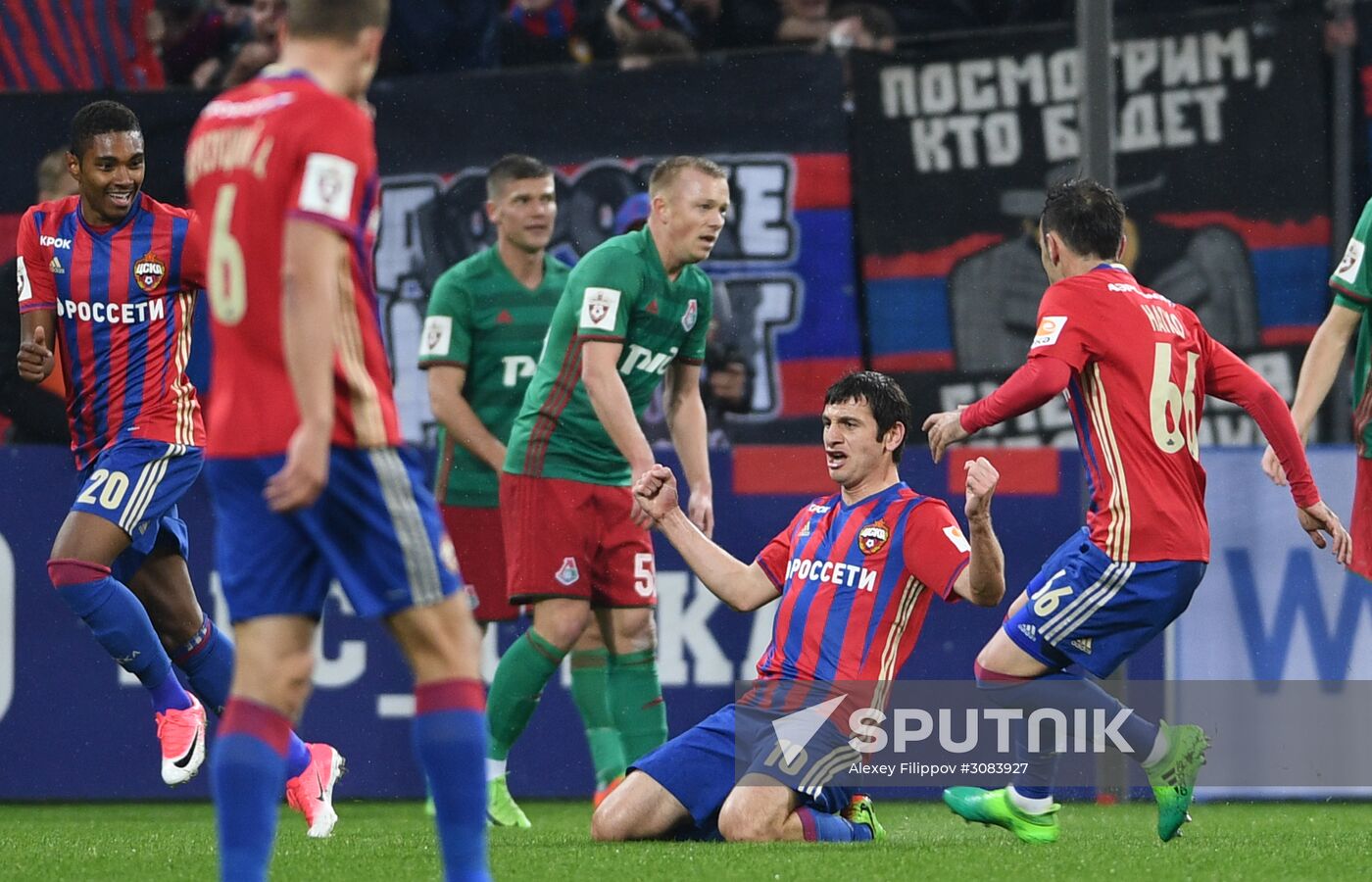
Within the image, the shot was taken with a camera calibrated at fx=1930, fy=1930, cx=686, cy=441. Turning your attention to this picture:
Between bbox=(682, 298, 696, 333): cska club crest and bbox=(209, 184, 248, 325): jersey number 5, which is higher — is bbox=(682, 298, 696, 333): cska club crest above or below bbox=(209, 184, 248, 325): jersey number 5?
below

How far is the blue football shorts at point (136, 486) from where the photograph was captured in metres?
5.57

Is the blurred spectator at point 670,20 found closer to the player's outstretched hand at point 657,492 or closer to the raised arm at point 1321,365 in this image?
the raised arm at point 1321,365

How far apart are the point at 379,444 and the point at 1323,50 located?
657cm

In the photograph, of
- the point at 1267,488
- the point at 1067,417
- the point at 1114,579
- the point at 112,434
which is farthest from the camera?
the point at 1067,417

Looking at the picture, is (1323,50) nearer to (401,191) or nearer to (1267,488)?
(1267,488)

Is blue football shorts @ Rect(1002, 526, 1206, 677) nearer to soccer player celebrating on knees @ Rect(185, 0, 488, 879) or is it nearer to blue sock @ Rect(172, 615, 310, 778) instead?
soccer player celebrating on knees @ Rect(185, 0, 488, 879)

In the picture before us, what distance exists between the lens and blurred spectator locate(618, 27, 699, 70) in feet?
29.5

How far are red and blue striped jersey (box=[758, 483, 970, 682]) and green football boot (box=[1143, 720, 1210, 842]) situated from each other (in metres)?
0.75

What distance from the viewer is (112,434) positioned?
5.73m

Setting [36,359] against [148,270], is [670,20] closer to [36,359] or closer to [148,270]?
[148,270]

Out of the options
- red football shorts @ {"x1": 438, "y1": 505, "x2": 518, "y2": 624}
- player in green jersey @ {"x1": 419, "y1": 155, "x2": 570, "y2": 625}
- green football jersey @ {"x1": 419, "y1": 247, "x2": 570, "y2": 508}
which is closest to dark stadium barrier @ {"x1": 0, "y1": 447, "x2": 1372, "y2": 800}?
red football shorts @ {"x1": 438, "y1": 505, "x2": 518, "y2": 624}

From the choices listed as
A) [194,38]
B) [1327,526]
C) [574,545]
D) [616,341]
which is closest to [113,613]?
[574,545]

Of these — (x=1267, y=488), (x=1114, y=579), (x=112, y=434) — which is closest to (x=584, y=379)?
(x=112, y=434)

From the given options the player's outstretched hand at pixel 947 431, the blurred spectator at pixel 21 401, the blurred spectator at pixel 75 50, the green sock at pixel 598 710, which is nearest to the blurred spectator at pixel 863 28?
the blurred spectator at pixel 75 50
